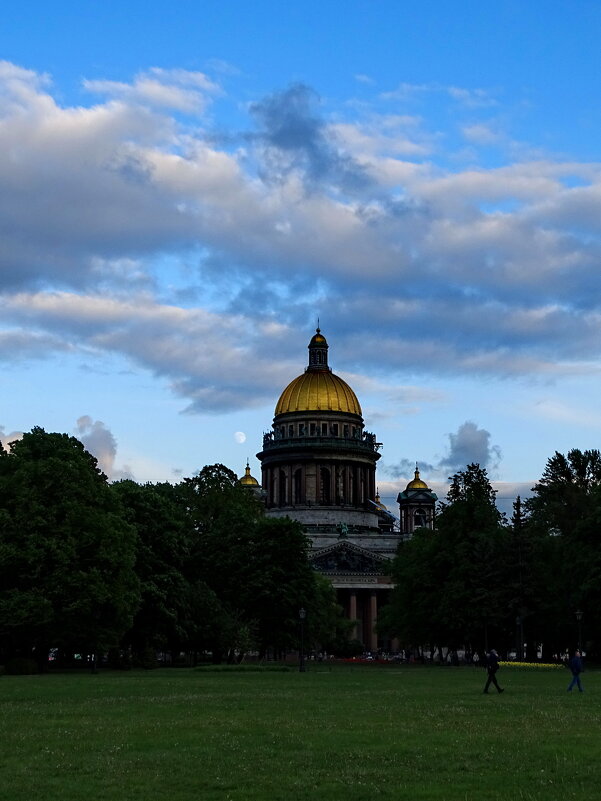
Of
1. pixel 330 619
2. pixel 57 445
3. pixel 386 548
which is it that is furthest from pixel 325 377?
pixel 57 445

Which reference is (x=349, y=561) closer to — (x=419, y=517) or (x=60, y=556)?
(x=419, y=517)

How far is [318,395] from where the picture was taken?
192000mm

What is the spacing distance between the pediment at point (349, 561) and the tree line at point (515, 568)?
73.2 m

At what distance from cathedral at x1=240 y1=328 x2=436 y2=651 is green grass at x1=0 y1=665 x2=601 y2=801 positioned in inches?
5665

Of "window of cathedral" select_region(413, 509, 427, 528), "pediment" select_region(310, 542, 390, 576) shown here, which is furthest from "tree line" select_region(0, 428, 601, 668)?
"window of cathedral" select_region(413, 509, 427, 528)

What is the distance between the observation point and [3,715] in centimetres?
3206

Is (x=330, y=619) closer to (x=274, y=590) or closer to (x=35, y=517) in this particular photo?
(x=274, y=590)

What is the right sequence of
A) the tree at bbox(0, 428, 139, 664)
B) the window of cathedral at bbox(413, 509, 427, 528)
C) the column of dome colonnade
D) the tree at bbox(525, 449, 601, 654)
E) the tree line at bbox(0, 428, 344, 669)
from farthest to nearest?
the window of cathedral at bbox(413, 509, 427, 528)
the column of dome colonnade
the tree at bbox(525, 449, 601, 654)
the tree line at bbox(0, 428, 344, 669)
the tree at bbox(0, 428, 139, 664)

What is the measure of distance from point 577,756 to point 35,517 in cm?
4916

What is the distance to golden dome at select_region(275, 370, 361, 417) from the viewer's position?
626ft

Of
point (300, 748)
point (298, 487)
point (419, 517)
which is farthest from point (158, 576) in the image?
point (419, 517)

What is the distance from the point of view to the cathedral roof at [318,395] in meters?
191

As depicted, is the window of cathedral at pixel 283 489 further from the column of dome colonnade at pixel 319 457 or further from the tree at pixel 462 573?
the tree at pixel 462 573

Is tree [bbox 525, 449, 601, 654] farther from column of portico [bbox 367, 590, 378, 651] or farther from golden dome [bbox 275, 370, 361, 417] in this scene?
golden dome [bbox 275, 370, 361, 417]
